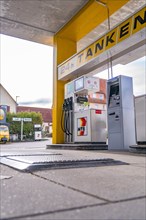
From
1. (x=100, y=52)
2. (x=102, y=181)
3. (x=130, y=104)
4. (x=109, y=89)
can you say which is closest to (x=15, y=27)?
(x=100, y=52)

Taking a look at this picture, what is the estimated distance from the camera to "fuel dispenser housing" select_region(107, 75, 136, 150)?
5.32m

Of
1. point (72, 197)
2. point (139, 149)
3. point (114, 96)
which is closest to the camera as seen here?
point (72, 197)

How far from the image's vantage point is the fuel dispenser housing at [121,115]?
A: 532 cm

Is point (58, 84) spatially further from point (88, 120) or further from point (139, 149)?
point (139, 149)

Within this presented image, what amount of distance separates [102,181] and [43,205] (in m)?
0.64

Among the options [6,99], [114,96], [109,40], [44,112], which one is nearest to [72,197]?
[114,96]

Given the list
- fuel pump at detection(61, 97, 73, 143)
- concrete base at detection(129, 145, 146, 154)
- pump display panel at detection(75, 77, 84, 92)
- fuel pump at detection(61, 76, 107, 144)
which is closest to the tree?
fuel pump at detection(61, 97, 73, 143)

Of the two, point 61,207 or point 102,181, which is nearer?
point 61,207

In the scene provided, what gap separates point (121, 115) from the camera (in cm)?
534

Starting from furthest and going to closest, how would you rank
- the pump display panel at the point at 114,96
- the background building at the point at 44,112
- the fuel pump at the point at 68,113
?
the background building at the point at 44,112 < the fuel pump at the point at 68,113 < the pump display panel at the point at 114,96

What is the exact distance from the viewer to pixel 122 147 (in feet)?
17.2

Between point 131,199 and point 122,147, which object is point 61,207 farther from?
point 122,147

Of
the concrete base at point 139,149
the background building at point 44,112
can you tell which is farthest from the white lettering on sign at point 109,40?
the background building at point 44,112

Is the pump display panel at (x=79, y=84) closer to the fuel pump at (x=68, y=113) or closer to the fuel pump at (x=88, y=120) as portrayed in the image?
the fuel pump at (x=88, y=120)
